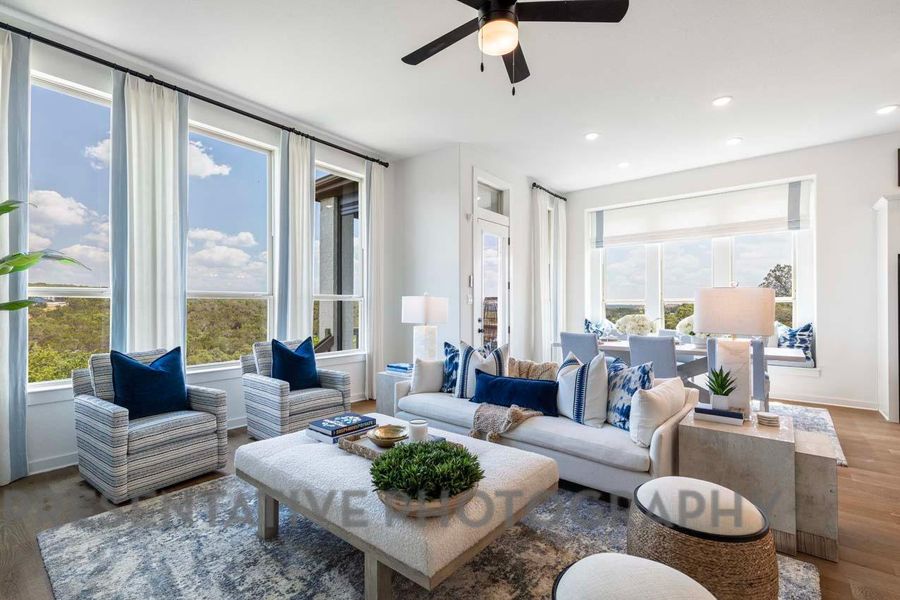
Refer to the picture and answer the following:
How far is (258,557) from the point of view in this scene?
6.37 ft

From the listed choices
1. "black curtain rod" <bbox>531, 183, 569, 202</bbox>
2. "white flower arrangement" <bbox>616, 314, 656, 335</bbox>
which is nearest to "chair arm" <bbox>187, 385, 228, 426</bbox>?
"white flower arrangement" <bbox>616, 314, 656, 335</bbox>

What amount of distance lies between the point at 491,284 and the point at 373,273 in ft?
5.14

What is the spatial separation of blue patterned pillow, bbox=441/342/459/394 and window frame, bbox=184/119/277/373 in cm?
192

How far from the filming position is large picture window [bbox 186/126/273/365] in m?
3.82

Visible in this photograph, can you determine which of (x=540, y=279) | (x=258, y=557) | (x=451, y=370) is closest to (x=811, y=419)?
(x=540, y=279)

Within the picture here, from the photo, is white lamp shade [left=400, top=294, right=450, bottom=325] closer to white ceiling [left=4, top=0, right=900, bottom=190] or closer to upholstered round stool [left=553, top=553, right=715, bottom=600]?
white ceiling [left=4, top=0, right=900, bottom=190]

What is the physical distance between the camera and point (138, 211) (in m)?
3.29

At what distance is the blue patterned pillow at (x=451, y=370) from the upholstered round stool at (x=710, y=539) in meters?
1.97

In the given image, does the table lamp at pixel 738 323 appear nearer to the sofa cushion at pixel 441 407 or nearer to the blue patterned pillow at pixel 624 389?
the blue patterned pillow at pixel 624 389

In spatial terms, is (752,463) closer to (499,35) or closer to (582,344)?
(582,344)

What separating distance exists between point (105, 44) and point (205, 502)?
10.8ft

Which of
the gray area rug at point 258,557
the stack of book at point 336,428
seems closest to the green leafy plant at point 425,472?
the gray area rug at point 258,557

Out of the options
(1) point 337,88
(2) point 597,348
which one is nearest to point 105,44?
(1) point 337,88

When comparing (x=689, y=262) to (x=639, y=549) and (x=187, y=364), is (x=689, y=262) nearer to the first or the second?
(x=639, y=549)
